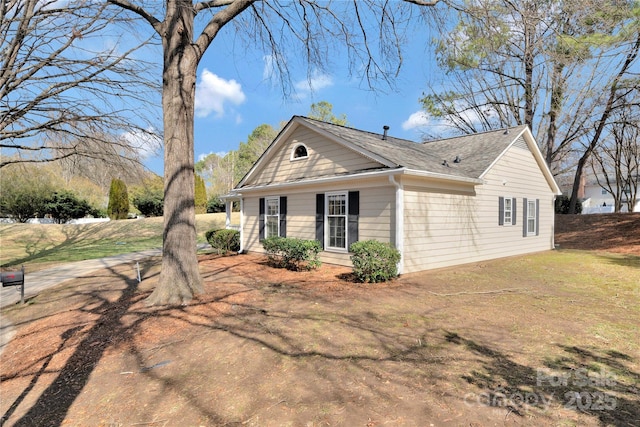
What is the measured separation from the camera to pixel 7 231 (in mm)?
21250

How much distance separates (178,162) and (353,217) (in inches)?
193

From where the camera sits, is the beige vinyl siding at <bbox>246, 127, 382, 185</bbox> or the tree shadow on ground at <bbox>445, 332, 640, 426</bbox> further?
the beige vinyl siding at <bbox>246, 127, 382, 185</bbox>

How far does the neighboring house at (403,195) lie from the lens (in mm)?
8625

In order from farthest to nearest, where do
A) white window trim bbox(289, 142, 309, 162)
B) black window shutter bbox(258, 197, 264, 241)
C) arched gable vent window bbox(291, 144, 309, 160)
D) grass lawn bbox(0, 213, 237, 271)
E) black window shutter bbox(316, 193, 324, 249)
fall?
grass lawn bbox(0, 213, 237, 271), black window shutter bbox(258, 197, 264, 241), arched gable vent window bbox(291, 144, 309, 160), white window trim bbox(289, 142, 309, 162), black window shutter bbox(316, 193, 324, 249)

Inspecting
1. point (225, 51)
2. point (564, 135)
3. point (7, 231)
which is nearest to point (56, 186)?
point (7, 231)

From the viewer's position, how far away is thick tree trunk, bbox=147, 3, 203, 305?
6098 millimetres

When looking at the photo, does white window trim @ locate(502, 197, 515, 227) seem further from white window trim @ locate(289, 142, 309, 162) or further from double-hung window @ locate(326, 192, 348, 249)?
white window trim @ locate(289, 142, 309, 162)

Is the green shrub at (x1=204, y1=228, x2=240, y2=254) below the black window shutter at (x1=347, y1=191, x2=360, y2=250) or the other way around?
below

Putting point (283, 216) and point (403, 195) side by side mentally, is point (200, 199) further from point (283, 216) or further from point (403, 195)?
point (403, 195)

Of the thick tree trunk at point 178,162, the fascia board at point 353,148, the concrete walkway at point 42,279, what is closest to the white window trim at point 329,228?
the fascia board at point 353,148

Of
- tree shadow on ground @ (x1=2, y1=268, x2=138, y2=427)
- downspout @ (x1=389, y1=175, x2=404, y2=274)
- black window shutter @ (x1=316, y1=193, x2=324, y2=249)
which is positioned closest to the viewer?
tree shadow on ground @ (x1=2, y1=268, x2=138, y2=427)

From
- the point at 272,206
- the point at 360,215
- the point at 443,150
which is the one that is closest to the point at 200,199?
the point at 272,206

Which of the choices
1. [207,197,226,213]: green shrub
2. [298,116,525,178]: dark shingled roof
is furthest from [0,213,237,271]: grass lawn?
[298,116,525,178]: dark shingled roof

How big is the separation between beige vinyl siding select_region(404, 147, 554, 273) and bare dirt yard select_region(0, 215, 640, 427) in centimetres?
179
